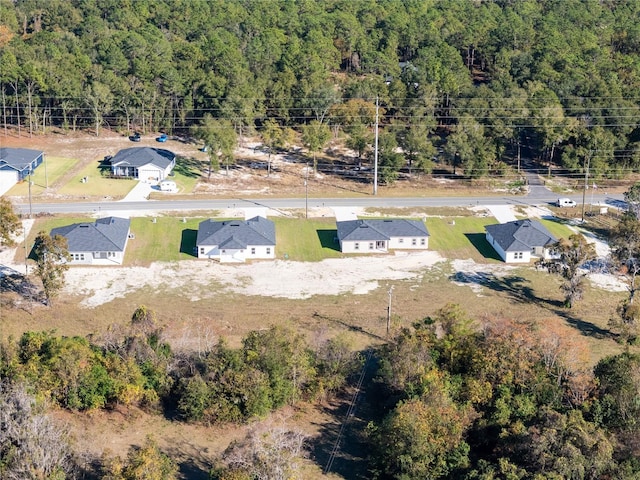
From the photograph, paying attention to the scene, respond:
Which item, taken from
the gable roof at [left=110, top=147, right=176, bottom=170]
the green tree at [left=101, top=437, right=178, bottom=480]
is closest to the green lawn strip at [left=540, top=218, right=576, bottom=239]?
the gable roof at [left=110, top=147, right=176, bottom=170]

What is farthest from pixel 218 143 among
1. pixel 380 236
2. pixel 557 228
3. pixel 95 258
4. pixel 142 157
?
pixel 557 228

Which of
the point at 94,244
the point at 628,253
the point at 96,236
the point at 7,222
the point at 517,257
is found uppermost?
the point at 7,222

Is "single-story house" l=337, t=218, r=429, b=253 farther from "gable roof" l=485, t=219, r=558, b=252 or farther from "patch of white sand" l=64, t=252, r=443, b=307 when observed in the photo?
"gable roof" l=485, t=219, r=558, b=252

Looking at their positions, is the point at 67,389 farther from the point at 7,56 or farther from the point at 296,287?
the point at 7,56

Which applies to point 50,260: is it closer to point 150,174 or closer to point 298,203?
point 298,203

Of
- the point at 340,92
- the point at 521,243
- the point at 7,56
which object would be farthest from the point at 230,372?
the point at 7,56

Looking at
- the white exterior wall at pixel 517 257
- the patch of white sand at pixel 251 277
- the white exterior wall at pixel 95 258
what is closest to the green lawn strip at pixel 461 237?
the white exterior wall at pixel 517 257

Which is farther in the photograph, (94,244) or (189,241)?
(189,241)

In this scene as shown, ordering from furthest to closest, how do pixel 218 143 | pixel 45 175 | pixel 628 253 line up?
pixel 218 143 < pixel 45 175 < pixel 628 253
